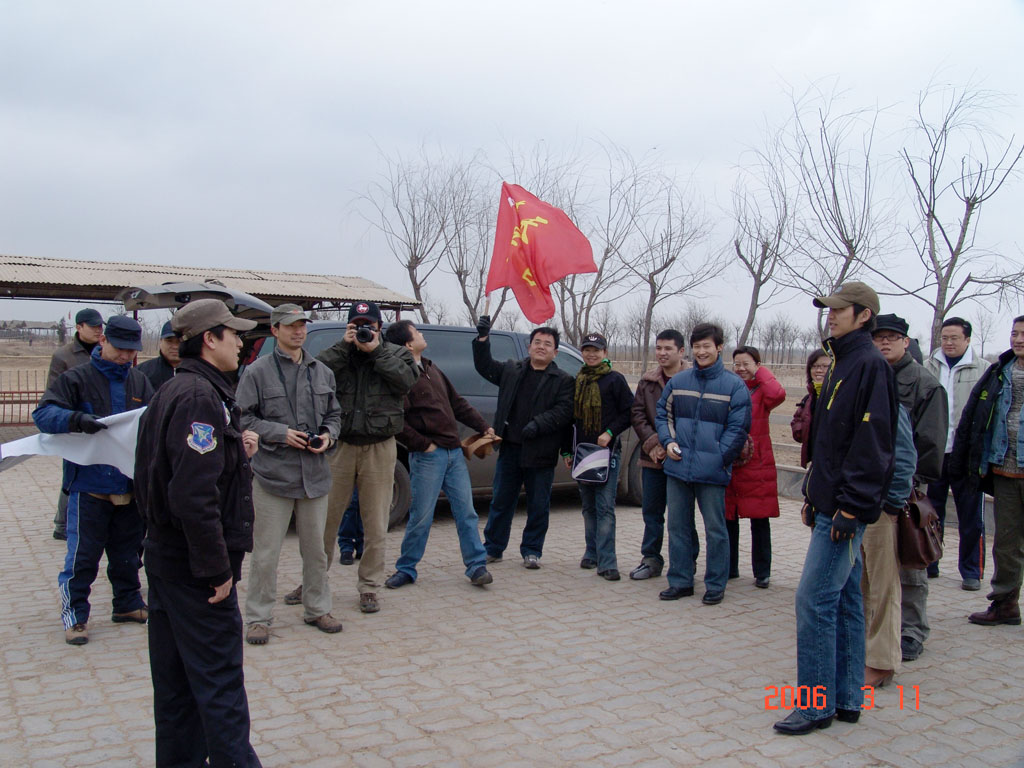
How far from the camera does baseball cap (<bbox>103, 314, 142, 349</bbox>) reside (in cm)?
471

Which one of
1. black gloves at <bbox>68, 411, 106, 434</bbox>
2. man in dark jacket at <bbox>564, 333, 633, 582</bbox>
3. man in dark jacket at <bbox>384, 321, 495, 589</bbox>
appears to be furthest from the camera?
man in dark jacket at <bbox>564, 333, 633, 582</bbox>

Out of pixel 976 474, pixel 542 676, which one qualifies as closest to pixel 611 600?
pixel 542 676

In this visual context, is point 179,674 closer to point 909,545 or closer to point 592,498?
point 909,545

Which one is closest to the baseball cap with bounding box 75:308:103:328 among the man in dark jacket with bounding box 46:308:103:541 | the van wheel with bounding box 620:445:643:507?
the man in dark jacket with bounding box 46:308:103:541

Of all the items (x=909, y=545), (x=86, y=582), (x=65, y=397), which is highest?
(x=65, y=397)

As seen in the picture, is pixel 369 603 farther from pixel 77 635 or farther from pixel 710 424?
pixel 710 424

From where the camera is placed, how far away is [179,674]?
293 centimetres

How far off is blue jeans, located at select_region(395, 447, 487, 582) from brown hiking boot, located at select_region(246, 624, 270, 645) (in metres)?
1.37

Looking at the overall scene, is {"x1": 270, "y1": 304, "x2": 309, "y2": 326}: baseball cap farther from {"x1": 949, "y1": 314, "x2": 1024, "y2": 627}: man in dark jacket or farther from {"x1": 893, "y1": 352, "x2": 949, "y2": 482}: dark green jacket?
{"x1": 949, "y1": 314, "x2": 1024, "y2": 627}: man in dark jacket

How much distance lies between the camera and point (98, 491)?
186 inches

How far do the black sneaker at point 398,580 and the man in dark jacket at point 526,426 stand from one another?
2.92ft

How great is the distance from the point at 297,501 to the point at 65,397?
1.48m

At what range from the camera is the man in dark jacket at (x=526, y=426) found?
6.27 m

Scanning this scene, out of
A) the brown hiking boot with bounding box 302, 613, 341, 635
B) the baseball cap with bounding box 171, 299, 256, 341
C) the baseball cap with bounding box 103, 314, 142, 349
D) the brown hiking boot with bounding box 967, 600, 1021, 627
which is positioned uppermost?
the baseball cap with bounding box 171, 299, 256, 341
